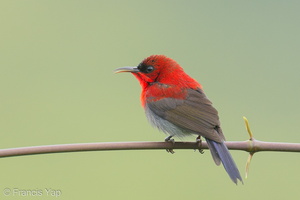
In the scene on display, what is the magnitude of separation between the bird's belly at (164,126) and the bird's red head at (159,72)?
0.31 meters

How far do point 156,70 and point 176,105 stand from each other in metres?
0.56

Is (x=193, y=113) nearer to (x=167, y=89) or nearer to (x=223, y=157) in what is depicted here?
(x=167, y=89)

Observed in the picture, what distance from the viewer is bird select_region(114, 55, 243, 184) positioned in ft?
14.7

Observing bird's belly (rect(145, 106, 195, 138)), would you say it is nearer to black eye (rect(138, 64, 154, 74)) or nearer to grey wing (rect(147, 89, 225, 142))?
grey wing (rect(147, 89, 225, 142))

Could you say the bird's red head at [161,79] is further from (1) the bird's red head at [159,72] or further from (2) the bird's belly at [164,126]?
(2) the bird's belly at [164,126]

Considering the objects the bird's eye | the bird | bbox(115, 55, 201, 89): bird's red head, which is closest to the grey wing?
the bird

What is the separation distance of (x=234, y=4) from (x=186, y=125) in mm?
5406

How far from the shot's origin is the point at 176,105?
4883mm

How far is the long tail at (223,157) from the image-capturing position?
13.5 feet

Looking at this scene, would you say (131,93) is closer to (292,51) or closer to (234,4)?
(292,51)

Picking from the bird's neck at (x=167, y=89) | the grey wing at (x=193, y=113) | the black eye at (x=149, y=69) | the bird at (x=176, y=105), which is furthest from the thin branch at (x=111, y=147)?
the black eye at (x=149, y=69)

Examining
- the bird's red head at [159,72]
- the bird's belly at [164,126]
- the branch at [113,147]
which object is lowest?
the bird's belly at [164,126]

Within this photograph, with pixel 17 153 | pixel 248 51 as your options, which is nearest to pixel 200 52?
pixel 248 51

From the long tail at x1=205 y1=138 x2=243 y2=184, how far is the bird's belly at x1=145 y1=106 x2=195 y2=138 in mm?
455
